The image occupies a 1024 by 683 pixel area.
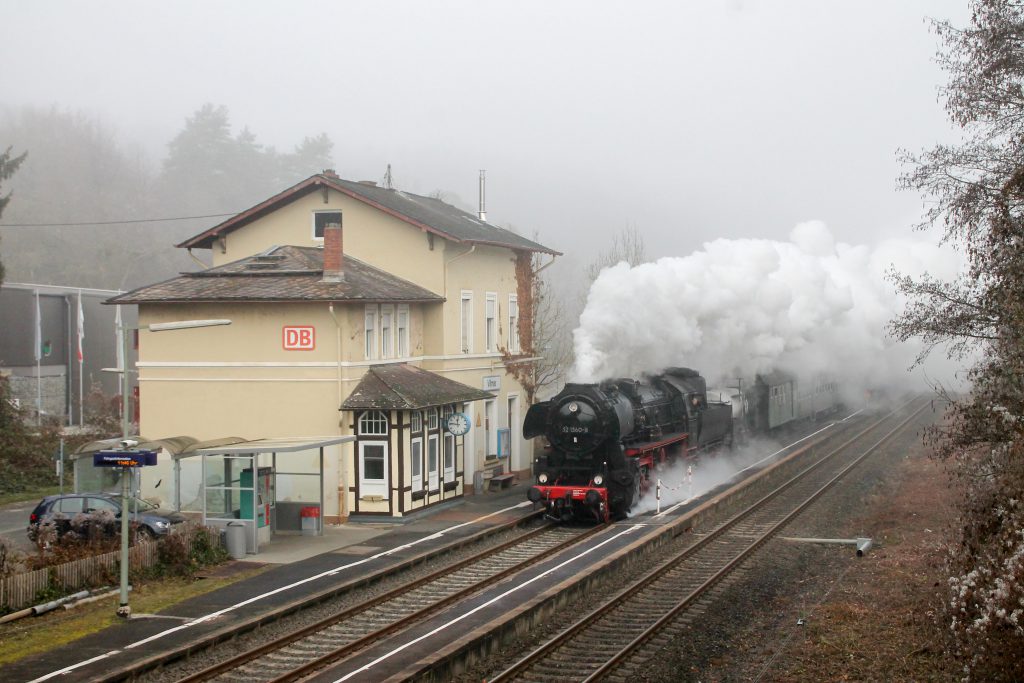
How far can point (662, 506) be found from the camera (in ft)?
78.7

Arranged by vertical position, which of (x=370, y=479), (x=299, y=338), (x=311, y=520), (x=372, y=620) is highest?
(x=299, y=338)

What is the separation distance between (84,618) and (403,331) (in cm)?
1257

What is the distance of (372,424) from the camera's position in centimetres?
2311

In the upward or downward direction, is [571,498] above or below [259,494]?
below

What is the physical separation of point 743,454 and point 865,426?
1312cm

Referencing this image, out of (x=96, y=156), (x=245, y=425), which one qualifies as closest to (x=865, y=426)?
(x=245, y=425)

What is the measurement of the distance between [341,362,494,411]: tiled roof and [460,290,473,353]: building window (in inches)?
96.2

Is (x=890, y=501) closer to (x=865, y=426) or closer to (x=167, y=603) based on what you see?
(x=167, y=603)

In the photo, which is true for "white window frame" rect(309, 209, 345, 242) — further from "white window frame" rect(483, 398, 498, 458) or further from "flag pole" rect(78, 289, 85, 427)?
"flag pole" rect(78, 289, 85, 427)

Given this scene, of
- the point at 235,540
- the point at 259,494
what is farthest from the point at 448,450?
the point at 235,540

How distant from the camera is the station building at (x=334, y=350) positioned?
22.9 m

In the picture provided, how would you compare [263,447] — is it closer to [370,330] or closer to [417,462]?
[417,462]

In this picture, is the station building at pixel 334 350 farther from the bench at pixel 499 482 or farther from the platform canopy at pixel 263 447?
the platform canopy at pixel 263 447

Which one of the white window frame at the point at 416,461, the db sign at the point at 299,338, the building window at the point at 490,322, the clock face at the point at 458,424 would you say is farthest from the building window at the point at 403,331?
the building window at the point at 490,322
